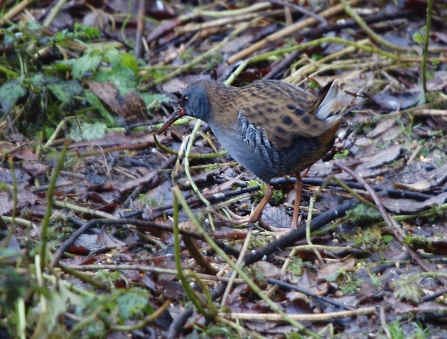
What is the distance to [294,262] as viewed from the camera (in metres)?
4.18

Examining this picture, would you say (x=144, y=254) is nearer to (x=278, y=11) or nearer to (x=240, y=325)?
(x=240, y=325)

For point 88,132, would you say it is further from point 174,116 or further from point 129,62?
point 129,62

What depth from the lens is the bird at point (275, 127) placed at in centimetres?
444

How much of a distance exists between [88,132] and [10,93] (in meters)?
0.72

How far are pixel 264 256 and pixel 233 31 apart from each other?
3790 millimetres

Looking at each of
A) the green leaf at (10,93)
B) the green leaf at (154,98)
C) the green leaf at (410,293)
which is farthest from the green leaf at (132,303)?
the green leaf at (154,98)

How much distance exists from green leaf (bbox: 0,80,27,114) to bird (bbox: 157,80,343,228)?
1.78 metres

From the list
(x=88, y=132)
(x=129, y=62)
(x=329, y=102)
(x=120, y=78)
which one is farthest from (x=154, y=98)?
(x=329, y=102)

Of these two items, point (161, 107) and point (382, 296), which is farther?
point (161, 107)

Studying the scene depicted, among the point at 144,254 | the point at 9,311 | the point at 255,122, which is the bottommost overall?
the point at 144,254

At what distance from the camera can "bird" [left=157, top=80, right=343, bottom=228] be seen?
444cm

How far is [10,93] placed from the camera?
5.60 m

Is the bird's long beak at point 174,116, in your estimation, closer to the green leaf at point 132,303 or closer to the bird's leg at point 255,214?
the bird's leg at point 255,214

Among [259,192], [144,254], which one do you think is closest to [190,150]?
[259,192]
